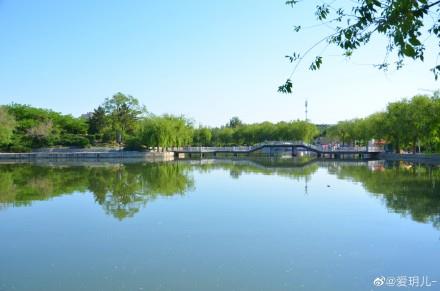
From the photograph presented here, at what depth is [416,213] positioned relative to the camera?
43.4 feet

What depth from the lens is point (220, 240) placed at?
9.86 meters

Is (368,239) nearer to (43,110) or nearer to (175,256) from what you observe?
(175,256)

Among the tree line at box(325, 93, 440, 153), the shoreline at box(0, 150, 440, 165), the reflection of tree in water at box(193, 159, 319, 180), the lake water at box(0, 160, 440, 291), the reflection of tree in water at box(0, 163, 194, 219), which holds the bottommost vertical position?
the lake water at box(0, 160, 440, 291)

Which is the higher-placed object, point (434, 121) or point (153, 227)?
point (434, 121)

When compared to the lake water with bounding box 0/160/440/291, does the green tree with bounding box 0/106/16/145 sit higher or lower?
higher

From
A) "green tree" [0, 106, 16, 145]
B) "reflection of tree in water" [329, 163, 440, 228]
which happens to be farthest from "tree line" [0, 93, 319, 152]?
"reflection of tree in water" [329, 163, 440, 228]

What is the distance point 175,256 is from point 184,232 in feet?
7.13

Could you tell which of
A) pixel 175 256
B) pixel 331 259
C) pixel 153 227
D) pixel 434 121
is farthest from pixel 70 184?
pixel 434 121

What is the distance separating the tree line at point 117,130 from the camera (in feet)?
176

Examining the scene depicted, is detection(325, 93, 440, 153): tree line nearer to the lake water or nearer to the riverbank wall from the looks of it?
the lake water

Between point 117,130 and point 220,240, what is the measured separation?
5535 centimetres

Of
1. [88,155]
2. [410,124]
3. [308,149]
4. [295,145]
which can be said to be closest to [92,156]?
[88,155]

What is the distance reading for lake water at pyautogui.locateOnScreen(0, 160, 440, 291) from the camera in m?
7.26

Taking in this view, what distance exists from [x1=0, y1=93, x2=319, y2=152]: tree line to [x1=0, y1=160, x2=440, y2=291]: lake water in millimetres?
35278
